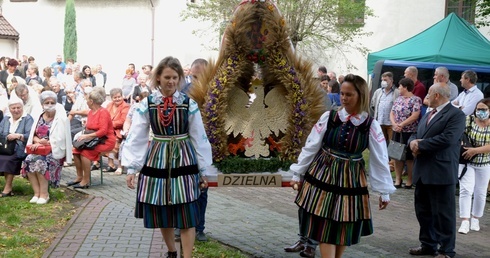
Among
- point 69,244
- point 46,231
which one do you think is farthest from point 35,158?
point 69,244

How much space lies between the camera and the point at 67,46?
109ft

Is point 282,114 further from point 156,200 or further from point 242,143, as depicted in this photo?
point 156,200

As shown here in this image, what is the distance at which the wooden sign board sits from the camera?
6.55 m

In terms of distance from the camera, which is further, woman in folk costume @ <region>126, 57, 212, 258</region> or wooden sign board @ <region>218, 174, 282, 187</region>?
wooden sign board @ <region>218, 174, 282, 187</region>

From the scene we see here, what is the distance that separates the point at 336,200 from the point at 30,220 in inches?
180

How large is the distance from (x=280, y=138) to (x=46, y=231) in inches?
125

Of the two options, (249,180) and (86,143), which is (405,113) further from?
(249,180)

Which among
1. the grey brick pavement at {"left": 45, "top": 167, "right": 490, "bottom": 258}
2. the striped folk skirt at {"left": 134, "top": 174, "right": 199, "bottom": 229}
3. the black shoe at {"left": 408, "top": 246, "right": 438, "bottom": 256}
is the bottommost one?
the grey brick pavement at {"left": 45, "top": 167, "right": 490, "bottom": 258}

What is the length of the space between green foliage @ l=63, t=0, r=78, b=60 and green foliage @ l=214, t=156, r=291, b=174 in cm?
2825

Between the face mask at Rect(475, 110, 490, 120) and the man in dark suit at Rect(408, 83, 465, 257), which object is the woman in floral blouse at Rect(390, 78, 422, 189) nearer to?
the face mask at Rect(475, 110, 490, 120)

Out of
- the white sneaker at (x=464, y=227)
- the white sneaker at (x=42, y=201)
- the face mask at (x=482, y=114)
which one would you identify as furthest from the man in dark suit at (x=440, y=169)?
the white sneaker at (x=42, y=201)

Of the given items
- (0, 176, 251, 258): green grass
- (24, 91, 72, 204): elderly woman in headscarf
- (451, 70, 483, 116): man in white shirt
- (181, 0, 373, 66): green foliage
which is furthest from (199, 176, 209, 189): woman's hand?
(181, 0, 373, 66): green foliage

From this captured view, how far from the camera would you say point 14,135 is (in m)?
10.0

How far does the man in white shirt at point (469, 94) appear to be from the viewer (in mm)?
11555
